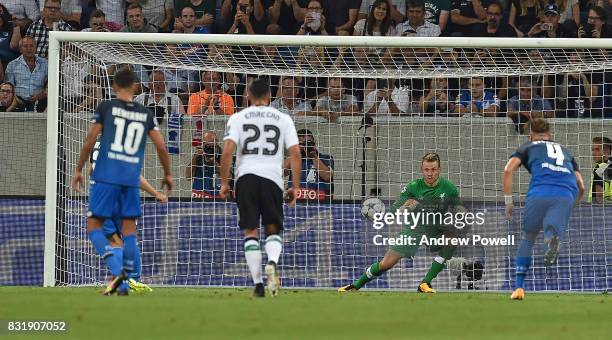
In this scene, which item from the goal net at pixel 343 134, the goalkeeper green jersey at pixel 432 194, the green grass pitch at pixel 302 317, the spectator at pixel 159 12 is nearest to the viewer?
the green grass pitch at pixel 302 317

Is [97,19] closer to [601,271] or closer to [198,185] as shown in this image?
[198,185]

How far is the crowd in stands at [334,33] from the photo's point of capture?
2022 cm

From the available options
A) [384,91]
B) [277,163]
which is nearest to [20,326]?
[277,163]

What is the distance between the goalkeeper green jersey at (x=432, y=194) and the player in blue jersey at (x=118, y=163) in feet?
17.4

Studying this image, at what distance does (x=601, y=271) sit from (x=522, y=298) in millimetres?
4339

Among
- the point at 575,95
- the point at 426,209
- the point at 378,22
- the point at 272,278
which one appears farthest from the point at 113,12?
the point at 272,278

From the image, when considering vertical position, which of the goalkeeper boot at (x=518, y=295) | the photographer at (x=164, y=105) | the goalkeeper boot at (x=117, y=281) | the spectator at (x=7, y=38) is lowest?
the goalkeeper boot at (x=518, y=295)

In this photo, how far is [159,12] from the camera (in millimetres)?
23969

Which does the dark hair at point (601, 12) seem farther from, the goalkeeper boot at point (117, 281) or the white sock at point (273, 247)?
the goalkeeper boot at point (117, 281)

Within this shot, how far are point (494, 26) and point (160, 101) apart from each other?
6068 mm

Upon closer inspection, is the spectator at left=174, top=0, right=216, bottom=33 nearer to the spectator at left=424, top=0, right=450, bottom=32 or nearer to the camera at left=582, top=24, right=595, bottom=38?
the spectator at left=424, top=0, right=450, bottom=32

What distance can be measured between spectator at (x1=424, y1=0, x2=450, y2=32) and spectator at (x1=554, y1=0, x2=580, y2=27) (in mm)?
1852

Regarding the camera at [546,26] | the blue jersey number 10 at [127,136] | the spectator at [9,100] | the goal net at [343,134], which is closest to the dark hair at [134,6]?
the spectator at [9,100]

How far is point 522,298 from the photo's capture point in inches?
606
